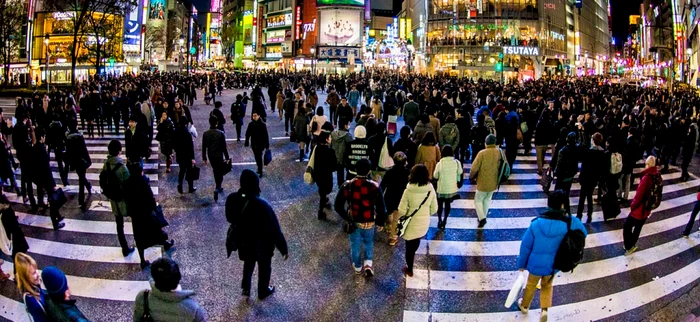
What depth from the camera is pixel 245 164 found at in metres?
14.3

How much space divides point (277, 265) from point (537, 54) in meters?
79.7

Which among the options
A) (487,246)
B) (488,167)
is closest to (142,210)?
(487,246)

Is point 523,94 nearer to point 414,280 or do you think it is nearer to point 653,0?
point 414,280

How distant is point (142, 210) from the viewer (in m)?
7.10

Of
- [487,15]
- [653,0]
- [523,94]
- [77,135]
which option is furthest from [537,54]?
[77,135]

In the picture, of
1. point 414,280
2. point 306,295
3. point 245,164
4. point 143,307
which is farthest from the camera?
point 245,164

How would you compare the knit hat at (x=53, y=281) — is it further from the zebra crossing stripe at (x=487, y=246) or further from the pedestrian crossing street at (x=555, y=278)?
the zebra crossing stripe at (x=487, y=246)

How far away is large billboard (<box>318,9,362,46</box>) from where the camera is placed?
10219 cm

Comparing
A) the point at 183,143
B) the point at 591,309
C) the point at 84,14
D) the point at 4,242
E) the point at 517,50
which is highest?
the point at 517,50

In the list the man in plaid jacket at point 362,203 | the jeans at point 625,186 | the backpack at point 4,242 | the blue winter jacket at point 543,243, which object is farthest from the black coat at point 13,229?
the jeans at point 625,186

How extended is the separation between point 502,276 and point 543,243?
186 centimetres

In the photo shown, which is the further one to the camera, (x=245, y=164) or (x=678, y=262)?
(x=245, y=164)

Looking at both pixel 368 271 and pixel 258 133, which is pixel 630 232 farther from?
pixel 258 133

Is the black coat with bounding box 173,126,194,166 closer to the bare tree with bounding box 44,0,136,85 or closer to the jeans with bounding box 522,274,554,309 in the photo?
the jeans with bounding box 522,274,554,309
